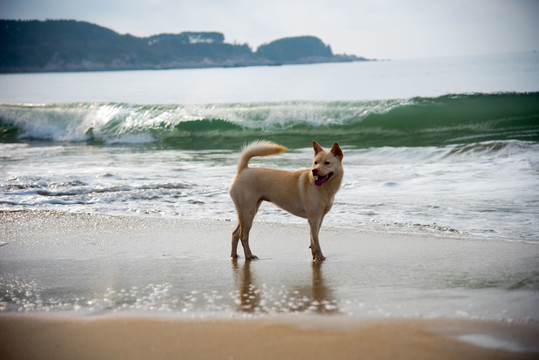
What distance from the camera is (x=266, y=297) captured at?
13.0ft

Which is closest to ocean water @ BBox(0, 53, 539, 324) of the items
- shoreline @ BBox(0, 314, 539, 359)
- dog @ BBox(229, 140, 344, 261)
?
shoreline @ BBox(0, 314, 539, 359)

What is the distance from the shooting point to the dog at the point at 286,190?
4992mm

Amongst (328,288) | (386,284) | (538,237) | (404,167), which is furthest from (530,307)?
(404,167)

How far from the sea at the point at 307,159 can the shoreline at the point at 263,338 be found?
8.88 ft

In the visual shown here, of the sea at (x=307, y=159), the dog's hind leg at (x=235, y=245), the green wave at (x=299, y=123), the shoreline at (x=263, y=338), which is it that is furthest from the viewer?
the green wave at (x=299, y=123)

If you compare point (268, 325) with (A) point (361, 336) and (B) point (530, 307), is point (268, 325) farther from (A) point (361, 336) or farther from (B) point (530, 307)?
(B) point (530, 307)

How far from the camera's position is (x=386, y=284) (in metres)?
4.17

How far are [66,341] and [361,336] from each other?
5.68 ft

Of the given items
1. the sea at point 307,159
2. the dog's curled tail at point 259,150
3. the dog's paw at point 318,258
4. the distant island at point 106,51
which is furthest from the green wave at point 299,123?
the distant island at point 106,51

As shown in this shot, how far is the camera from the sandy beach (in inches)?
121

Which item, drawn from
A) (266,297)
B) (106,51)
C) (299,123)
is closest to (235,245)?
(266,297)

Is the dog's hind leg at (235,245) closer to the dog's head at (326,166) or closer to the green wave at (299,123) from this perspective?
the dog's head at (326,166)

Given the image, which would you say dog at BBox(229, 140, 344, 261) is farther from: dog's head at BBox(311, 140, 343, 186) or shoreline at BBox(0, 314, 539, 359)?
shoreline at BBox(0, 314, 539, 359)

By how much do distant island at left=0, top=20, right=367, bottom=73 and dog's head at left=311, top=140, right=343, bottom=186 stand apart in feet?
376
